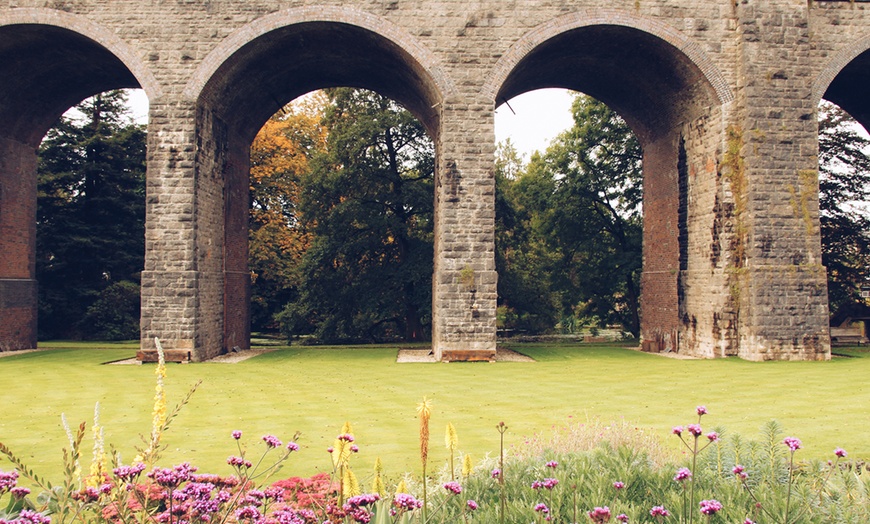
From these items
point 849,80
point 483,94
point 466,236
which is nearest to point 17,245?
point 466,236

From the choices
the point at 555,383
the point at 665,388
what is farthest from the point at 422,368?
the point at 665,388

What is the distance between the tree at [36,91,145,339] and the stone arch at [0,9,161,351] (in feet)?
22.1

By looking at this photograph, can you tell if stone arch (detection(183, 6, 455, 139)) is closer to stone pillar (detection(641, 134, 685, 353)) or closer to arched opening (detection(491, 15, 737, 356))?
arched opening (detection(491, 15, 737, 356))

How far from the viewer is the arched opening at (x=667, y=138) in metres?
12.7

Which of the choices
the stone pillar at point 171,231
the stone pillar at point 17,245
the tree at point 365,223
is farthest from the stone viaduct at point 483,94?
the tree at point 365,223

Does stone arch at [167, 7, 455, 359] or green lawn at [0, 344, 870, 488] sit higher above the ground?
stone arch at [167, 7, 455, 359]

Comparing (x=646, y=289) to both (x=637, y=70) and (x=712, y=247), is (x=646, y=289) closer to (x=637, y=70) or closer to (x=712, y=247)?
(x=712, y=247)

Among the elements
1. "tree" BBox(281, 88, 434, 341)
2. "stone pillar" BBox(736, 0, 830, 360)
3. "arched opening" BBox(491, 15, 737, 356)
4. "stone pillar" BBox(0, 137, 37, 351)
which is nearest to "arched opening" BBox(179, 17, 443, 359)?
"arched opening" BBox(491, 15, 737, 356)

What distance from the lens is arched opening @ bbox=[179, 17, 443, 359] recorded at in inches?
498

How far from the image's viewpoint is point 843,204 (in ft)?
64.6

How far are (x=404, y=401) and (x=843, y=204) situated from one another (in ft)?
58.5

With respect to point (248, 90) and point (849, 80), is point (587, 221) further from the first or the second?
point (248, 90)

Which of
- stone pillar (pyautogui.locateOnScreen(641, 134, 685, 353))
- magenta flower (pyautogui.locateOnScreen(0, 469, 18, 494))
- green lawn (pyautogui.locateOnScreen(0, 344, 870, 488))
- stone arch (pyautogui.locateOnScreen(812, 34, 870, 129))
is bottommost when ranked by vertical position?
green lawn (pyautogui.locateOnScreen(0, 344, 870, 488))

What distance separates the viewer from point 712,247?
1320cm
